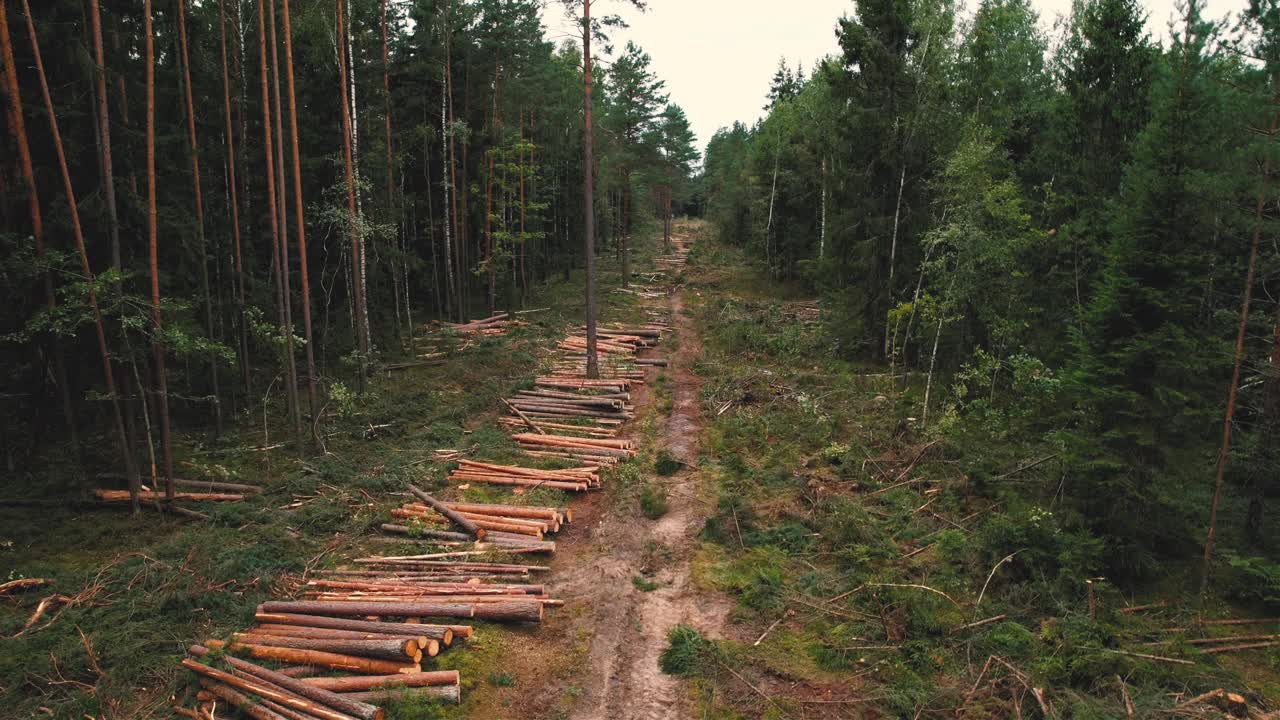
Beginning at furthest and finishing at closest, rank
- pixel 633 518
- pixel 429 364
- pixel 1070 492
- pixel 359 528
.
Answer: pixel 429 364
pixel 633 518
pixel 359 528
pixel 1070 492

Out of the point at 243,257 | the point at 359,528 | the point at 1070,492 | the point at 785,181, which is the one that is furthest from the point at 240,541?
the point at 785,181

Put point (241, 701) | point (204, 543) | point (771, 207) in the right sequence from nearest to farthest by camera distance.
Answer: point (241, 701) → point (204, 543) → point (771, 207)

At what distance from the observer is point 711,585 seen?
9.77 metres

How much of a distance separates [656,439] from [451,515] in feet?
21.1

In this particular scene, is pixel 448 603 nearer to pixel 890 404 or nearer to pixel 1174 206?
pixel 1174 206

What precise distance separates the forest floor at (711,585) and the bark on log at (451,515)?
0.70 meters

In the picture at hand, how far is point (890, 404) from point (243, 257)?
19.6m

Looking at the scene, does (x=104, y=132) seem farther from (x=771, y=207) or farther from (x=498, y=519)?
(x=771, y=207)

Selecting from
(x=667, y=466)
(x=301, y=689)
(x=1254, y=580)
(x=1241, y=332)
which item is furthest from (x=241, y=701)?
(x=1241, y=332)

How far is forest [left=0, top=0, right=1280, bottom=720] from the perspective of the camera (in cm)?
753

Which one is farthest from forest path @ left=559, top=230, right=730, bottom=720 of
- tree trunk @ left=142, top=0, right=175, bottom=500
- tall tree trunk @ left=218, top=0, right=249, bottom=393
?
tall tree trunk @ left=218, top=0, right=249, bottom=393

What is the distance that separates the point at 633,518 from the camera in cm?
1204

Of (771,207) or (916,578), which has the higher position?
(771,207)

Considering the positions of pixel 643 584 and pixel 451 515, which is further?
pixel 451 515
